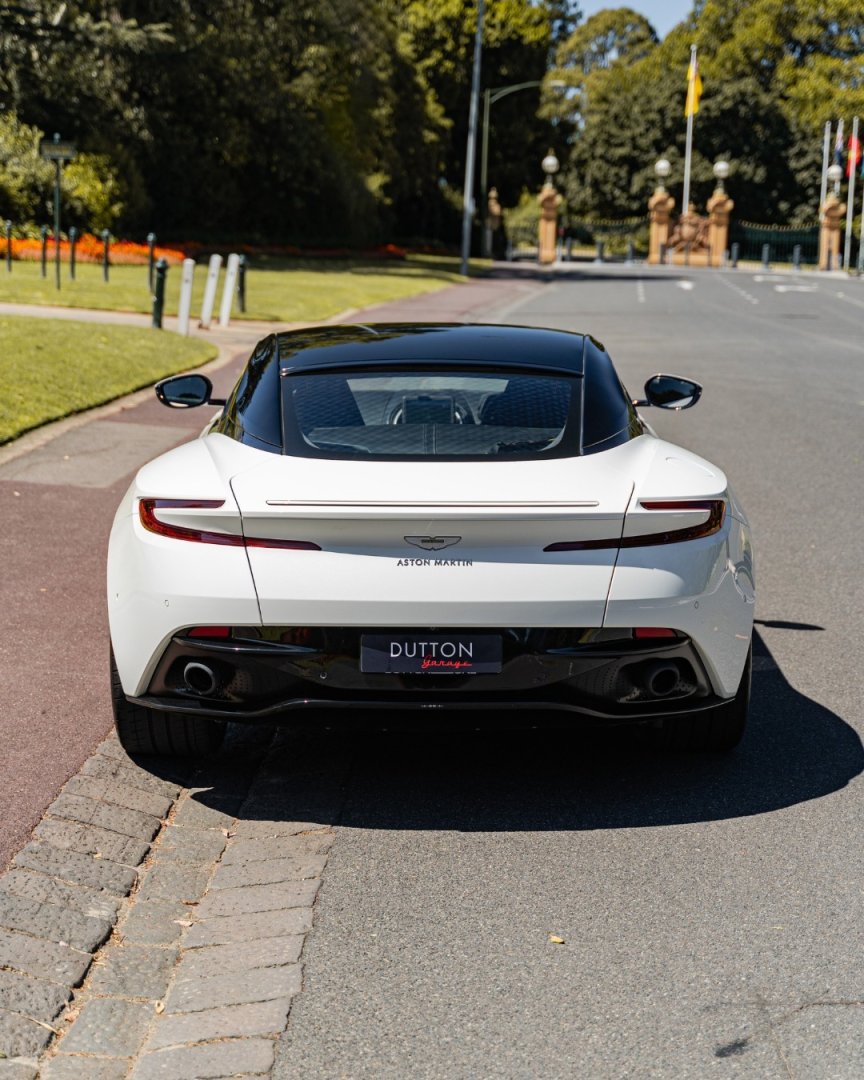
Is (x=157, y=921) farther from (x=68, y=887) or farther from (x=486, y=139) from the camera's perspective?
(x=486, y=139)

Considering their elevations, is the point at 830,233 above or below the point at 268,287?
above

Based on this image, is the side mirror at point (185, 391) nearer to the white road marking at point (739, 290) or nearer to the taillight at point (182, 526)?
the taillight at point (182, 526)

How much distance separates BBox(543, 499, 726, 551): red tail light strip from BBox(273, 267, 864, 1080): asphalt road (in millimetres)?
836

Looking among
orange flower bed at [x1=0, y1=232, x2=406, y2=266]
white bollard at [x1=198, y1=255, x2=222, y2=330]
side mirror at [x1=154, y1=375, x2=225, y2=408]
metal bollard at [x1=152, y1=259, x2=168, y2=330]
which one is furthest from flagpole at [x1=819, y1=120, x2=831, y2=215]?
side mirror at [x1=154, y1=375, x2=225, y2=408]

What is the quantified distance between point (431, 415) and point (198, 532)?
39.4 inches

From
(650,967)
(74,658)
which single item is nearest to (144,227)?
(74,658)

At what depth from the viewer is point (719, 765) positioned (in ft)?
17.2

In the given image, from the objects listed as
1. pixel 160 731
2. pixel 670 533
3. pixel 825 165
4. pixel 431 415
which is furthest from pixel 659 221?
pixel 670 533

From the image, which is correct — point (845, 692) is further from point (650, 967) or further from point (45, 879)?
point (45, 879)

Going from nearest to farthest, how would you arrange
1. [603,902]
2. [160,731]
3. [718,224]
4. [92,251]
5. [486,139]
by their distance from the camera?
[603,902] < [160,731] < [92,251] < [486,139] < [718,224]

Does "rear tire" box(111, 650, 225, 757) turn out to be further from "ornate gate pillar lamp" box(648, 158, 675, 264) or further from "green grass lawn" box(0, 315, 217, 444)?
"ornate gate pillar lamp" box(648, 158, 675, 264)

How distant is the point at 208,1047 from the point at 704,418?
1241cm

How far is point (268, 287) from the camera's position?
35.0m

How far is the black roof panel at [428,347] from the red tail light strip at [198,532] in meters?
0.87
